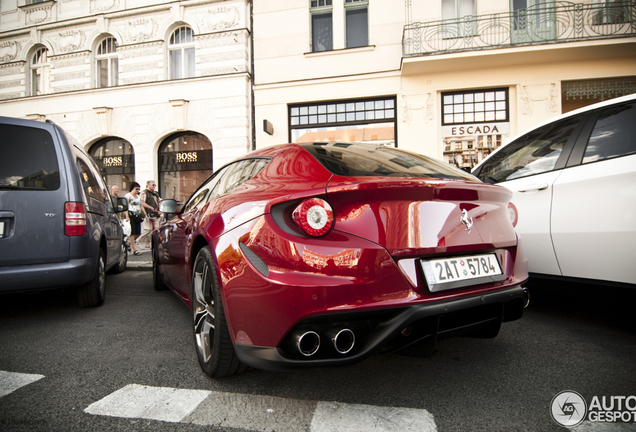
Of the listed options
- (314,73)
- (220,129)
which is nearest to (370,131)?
(314,73)

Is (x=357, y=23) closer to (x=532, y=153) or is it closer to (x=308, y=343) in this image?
(x=532, y=153)

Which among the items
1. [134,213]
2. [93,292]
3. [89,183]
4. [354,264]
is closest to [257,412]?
[354,264]

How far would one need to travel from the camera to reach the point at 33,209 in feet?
9.80

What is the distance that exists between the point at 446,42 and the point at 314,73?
3874mm

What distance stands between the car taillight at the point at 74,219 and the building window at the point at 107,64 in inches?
483

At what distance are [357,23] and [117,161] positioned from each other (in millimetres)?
9503

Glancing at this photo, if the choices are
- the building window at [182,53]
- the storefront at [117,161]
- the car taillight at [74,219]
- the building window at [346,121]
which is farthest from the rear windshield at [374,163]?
the storefront at [117,161]

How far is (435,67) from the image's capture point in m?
10.3

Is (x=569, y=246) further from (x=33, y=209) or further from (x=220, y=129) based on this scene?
(x=220, y=129)

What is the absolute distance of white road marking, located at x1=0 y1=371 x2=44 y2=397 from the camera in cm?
188

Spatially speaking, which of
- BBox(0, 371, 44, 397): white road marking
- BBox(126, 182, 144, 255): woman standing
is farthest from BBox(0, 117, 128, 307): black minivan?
BBox(126, 182, 144, 255): woman standing

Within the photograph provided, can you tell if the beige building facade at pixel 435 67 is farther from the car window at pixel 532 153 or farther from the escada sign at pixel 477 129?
the car window at pixel 532 153

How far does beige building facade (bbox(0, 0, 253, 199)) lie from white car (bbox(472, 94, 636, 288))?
10.0m

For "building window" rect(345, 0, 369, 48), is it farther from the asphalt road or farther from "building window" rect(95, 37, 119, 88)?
the asphalt road
